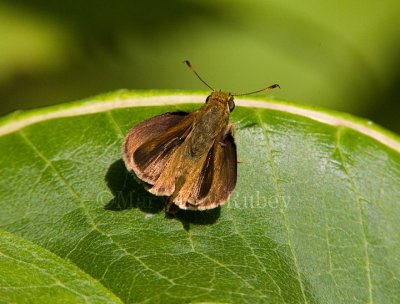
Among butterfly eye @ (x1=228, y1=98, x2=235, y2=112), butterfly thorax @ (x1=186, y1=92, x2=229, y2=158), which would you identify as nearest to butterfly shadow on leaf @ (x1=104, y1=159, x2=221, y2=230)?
butterfly thorax @ (x1=186, y1=92, x2=229, y2=158)

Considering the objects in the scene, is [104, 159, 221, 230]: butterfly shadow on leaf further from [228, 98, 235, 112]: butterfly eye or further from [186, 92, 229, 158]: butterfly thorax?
[228, 98, 235, 112]: butterfly eye

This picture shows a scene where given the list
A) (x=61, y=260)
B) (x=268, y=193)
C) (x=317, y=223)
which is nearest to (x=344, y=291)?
(x=317, y=223)

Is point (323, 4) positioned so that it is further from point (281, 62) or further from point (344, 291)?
point (344, 291)

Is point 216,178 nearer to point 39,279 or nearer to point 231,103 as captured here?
point 231,103

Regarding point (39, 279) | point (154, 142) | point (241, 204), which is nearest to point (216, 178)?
point (241, 204)

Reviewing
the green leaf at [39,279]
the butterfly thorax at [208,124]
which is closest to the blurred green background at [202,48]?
the butterfly thorax at [208,124]

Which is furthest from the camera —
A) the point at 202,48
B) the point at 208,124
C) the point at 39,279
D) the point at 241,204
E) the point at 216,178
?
the point at 202,48
